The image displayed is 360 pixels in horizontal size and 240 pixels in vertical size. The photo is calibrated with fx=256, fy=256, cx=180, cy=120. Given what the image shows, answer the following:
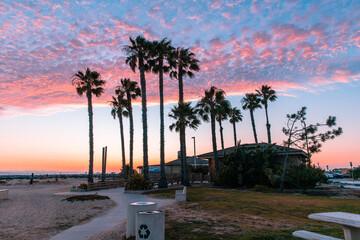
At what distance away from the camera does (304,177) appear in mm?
22859

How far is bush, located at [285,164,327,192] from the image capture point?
22.7 metres

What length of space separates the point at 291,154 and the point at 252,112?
1966 cm

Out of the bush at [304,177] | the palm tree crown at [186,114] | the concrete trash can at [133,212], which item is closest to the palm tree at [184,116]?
the palm tree crown at [186,114]

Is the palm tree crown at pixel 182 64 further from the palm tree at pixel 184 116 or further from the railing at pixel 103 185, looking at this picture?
the railing at pixel 103 185

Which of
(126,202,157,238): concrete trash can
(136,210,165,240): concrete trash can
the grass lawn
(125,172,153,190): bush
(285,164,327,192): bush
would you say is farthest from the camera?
(125,172,153,190): bush

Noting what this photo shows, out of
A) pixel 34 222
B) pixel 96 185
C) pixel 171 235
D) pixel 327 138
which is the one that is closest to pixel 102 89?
pixel 96 185

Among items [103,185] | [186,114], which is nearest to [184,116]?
[186,114]

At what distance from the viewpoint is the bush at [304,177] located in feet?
74.6

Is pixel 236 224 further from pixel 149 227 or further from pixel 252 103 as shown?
pixel 252 103

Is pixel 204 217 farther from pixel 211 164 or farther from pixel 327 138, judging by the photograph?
pixel 211 164

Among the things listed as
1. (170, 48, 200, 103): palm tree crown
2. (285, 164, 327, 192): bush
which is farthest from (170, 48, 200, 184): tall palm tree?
(285, 164, 327, 192): bush

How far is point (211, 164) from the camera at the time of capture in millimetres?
37312

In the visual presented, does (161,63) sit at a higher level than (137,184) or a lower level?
higher

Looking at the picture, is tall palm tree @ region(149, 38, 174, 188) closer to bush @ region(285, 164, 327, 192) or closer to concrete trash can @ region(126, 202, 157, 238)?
bush @ region(285, 164, 327, 192)
